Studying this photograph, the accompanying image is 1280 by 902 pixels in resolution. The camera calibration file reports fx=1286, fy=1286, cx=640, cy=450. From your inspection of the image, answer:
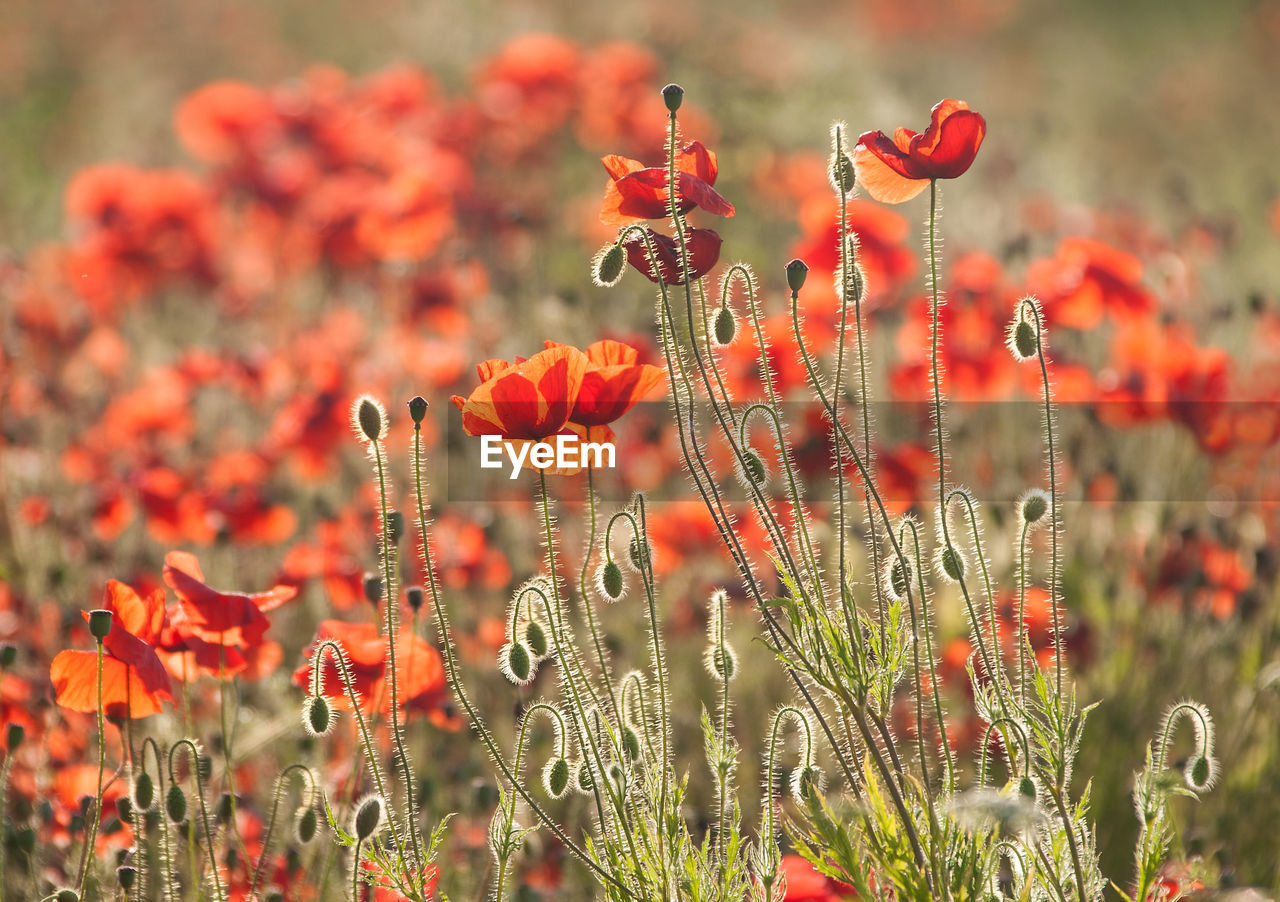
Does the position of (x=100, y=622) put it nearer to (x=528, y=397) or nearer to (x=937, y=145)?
(x=528, y=397)

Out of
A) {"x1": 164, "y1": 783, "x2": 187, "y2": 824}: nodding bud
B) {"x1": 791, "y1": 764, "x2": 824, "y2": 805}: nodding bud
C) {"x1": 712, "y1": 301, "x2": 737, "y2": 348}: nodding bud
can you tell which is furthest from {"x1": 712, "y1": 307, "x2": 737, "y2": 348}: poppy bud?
{"x1": 164, "y1": 783, "x2": 187, "y2": 824}: nodding bud

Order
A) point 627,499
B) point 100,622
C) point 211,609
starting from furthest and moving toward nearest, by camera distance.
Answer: point 627,499 → point 211,609 → point 100,622

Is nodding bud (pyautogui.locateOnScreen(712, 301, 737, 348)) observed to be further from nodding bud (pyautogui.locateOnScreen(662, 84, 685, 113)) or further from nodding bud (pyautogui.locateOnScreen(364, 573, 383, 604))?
nodding bud (pyautogui.locateOnScreen(364, 573, 383, 604))

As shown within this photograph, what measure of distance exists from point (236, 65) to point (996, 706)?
1025cm

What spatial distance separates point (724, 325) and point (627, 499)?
2.59 m

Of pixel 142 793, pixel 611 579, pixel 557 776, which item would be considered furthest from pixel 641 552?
pixel 142 793

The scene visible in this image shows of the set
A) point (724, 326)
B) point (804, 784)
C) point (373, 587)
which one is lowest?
point (804, 784)

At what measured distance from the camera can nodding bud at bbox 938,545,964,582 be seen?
182 cm

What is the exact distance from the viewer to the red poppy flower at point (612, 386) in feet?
5.75

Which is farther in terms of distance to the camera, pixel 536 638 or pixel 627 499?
pixel 627 499

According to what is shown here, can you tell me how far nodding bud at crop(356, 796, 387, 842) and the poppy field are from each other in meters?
0.04

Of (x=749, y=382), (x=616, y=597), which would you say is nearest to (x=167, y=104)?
(x=749, y=382)

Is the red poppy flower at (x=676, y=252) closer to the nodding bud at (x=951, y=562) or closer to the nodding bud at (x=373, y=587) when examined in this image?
the nodding bud at (x=951, y=562)

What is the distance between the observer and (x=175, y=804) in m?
1.90
